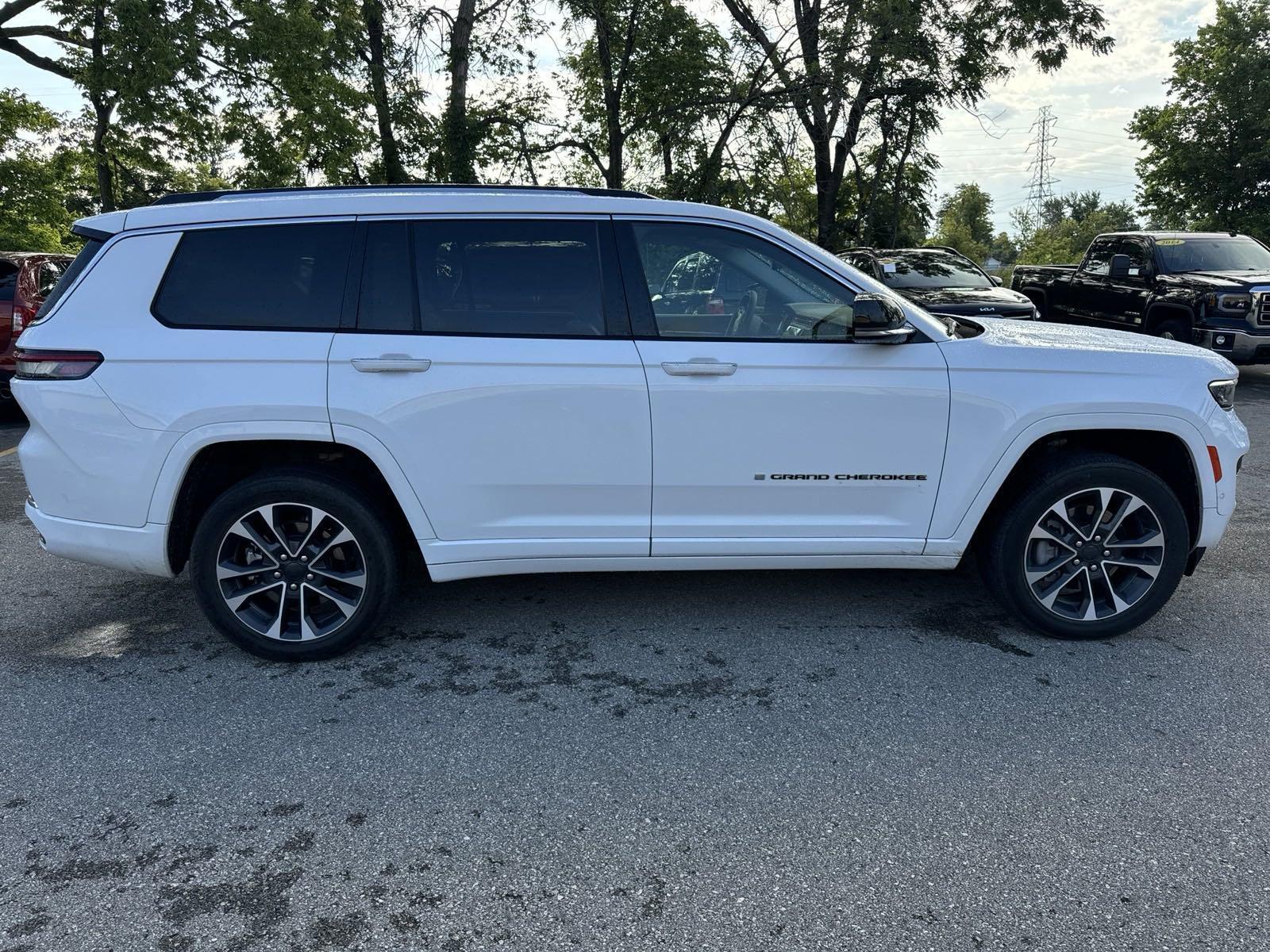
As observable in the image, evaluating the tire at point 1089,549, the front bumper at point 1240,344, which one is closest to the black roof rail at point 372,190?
the tire at point 1089,549

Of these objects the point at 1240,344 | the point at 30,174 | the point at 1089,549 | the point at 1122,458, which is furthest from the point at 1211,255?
the point at 30,174

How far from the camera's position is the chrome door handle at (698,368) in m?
3.70

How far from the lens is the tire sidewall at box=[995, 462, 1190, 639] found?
390cm

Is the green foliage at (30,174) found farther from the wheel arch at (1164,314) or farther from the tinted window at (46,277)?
the wheel arch at (1164,314)

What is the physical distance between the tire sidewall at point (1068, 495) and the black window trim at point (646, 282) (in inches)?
33.8

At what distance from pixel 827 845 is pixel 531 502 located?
179 centimetres

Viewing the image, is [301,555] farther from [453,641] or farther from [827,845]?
[827,845]

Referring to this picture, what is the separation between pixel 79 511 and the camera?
12.4 ft

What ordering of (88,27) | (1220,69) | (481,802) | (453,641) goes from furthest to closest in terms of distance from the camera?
(1220,69) < (88,27) < (453,641) < (481,802)

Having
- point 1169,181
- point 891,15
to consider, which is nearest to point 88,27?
point 891,15

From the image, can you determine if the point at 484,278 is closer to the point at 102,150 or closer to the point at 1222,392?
the point at 1222,392

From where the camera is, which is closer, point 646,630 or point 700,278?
point 700,278

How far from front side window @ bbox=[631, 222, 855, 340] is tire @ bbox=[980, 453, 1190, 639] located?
113cm

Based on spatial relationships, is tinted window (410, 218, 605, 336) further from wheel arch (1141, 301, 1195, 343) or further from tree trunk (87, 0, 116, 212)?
tree trunk (87, 0, 116, 212)
